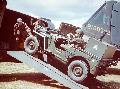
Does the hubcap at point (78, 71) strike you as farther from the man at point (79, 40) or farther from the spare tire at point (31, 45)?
the spare tire at point (31, 45)

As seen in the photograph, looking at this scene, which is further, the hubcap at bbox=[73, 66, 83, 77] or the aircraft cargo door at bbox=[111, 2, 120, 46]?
the aircraft cargo door at bbox=[111, 2, 120, 46]

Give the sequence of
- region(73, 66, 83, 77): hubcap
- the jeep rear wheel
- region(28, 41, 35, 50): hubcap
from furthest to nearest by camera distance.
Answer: region(28, 41, 35, 50): hubcap
region(73, 66, 83, 77): hubcap
the jeep rear wheel

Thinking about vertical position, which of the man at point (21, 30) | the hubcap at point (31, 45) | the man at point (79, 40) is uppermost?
the man at point (21, 30)

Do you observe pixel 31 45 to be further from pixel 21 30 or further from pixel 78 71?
pixel 78 71

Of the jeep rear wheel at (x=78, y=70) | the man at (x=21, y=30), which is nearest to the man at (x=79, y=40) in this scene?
the jeep rear wheel at (x=78, y=70)

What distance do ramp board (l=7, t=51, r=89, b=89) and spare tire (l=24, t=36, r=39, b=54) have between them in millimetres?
198

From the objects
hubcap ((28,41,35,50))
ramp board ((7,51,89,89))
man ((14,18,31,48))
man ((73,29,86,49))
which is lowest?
ramp board ((7,51,89,89))

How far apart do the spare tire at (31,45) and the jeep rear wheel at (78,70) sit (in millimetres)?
1361

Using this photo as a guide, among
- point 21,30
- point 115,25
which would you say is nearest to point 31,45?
point 21,30

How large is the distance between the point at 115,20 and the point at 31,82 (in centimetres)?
452

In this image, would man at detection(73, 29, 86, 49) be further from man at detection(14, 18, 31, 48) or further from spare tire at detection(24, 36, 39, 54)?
man at detection(14, 18, 31, 48)

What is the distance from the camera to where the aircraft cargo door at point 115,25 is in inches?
397

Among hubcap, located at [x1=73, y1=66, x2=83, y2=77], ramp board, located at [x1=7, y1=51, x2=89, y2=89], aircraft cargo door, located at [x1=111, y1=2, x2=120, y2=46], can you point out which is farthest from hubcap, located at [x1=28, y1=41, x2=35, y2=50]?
aircraft cargo door, located at [x1=111, y1=2, x2=120, y2=46]

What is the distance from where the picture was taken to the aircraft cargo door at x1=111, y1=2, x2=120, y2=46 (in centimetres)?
1008
